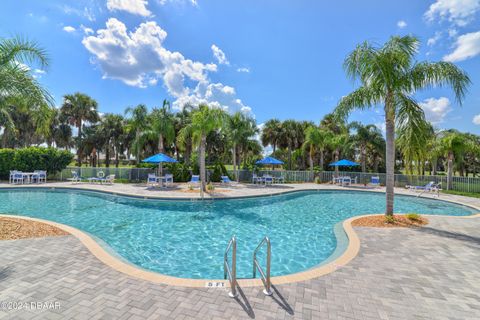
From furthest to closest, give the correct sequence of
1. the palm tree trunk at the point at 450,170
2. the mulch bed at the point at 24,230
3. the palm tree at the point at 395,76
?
the palm tree trunk at the point at 450,170 → the palm tree at the point at 395,76 → the mulch bed at the point at 24,230

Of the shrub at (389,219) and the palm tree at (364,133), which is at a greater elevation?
the palm tree at (364,133)

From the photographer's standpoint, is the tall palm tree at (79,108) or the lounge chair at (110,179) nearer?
the lounge chair at (110,179)

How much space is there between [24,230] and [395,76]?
456 inches

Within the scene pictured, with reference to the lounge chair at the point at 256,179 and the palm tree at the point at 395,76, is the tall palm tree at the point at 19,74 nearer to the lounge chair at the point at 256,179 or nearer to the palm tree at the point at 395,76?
the palm tree at the point at 395,76

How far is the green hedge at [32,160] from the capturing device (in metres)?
18.3

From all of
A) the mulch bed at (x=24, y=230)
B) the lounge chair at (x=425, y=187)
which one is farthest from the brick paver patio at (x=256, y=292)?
the lounge chair at (x=425, y=187)

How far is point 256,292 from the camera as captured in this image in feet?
10.9

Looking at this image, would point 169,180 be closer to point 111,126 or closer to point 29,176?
point 29,176

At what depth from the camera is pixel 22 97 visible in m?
5.89

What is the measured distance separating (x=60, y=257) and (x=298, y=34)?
13754 millimetres

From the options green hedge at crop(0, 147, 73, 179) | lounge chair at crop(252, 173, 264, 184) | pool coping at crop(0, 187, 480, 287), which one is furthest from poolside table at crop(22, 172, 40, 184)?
lounge chair at crop(252, 173, 264, 184)

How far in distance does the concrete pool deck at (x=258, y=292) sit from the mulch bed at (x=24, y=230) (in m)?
0.82

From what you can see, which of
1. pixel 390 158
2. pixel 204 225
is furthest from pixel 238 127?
pixel 390 158

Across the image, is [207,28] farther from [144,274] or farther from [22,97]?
[144,274]
